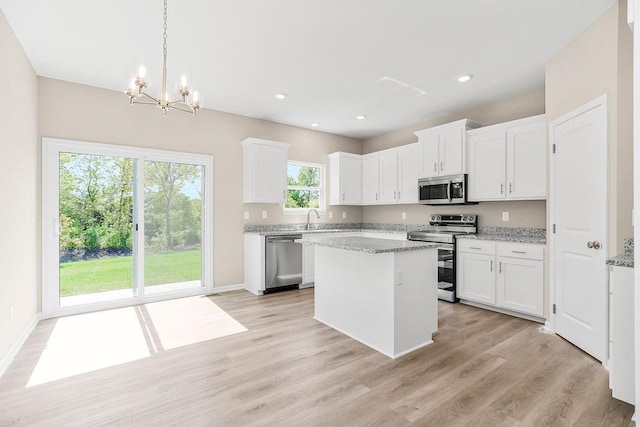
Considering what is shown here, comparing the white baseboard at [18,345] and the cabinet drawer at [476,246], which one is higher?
the cabinet drawer at [476,246]

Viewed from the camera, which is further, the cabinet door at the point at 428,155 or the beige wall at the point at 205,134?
the cabinet door at the point at 428,155

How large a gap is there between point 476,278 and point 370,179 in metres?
2.75

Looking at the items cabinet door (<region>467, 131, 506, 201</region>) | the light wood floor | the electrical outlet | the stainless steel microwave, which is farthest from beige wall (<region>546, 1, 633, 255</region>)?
the stainless steel microwave

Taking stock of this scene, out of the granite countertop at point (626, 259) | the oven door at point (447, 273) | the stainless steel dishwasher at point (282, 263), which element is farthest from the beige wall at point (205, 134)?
the granite countertop at point (626, 259)

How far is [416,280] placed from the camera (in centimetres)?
284

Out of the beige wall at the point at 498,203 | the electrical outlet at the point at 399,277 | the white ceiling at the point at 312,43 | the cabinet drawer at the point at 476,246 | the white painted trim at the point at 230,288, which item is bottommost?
the white painted trim at the point at 230,288

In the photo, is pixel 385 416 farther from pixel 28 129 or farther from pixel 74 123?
pixel 74 123

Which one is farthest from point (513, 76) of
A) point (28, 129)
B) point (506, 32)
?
point (28, 129)

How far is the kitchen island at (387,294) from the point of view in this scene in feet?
8.80

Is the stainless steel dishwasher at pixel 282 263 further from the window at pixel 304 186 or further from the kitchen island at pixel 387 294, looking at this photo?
the kitchen island at pixel 387 294

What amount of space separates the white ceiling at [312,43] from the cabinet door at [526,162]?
2.07 feet

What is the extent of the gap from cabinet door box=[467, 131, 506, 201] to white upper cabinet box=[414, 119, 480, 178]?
0.13 metres

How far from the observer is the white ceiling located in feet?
8.09

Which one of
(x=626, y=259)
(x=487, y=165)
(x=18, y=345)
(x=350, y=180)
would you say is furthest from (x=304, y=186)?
(x=626, y=259)
